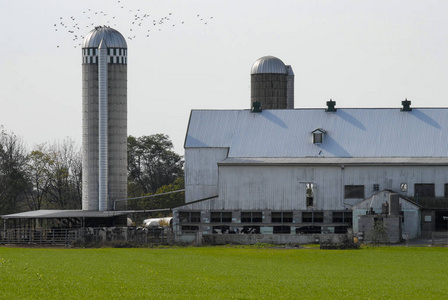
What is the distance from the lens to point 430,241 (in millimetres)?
65688

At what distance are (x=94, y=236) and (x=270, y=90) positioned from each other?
29744mm

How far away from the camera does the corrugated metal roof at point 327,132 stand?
75.6 meters

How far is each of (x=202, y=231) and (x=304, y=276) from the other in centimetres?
3053

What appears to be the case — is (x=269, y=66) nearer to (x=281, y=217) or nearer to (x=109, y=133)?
(x=109, y=133)

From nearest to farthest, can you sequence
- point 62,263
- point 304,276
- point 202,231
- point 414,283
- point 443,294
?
1. point 443,294
2. point 414,283
3. point 304,276
4. point 62,263
5. point 202,231

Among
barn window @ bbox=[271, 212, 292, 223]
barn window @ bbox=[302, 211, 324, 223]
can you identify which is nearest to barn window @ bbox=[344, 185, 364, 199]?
barn window @ bbox=[302, 211, 324, 223]

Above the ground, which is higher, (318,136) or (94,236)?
(318,136)

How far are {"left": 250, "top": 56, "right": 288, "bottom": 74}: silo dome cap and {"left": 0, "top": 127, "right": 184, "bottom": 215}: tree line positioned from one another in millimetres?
20705

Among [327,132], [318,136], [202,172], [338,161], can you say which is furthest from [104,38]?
[338,161]

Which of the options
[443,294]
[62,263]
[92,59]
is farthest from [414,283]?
[92,59]

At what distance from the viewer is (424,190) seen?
71.9 metres

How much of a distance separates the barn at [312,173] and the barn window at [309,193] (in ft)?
0.25

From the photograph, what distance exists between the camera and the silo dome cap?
3681 inches

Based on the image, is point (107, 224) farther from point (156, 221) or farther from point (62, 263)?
point (62, 263)
